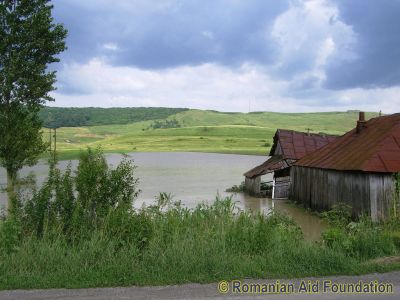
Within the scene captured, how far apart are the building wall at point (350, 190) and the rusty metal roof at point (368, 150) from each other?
1.25 feet

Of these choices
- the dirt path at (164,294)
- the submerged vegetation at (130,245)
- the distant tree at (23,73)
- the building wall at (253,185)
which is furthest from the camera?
the building wall at (253,185)

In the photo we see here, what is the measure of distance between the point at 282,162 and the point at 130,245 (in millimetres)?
28305

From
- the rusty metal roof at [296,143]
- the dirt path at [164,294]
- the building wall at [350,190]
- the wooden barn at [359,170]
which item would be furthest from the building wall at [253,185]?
the dirt path at [164,294]

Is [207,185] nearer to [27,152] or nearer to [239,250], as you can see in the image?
[27,152]

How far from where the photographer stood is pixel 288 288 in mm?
6852

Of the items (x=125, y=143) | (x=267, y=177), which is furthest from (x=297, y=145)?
(x=125, y=143)

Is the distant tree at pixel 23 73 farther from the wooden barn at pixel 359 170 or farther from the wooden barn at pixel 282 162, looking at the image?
the wooden barn at pixel 282 162

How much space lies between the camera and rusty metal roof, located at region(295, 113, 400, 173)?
61.3 ft

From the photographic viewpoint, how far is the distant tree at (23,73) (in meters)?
16.6

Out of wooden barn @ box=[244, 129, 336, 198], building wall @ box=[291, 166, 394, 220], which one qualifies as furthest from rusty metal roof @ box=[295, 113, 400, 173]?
wooden barn @ box=[244, 129, 336, 198]

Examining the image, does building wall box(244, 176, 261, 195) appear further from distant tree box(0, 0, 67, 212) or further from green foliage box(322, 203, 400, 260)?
green foliage box(322, 203, 400, 260)

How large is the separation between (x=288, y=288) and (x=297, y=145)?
31.6 meters

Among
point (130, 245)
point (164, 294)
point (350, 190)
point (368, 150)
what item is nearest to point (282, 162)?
point (350, 190)

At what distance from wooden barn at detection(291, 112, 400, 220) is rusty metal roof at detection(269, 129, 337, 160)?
7843mm
